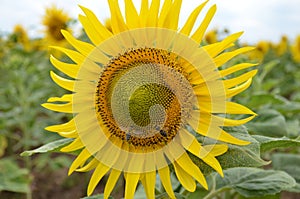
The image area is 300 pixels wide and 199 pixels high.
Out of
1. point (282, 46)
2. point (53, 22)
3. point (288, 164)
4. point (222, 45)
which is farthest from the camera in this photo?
point (282, 46)

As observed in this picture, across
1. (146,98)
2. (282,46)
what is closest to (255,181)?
(146,98)

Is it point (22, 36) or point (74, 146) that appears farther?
point (22, 36)

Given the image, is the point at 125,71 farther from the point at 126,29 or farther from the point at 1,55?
the point at 1,55

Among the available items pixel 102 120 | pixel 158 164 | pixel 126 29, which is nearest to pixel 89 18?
pixel 126 29

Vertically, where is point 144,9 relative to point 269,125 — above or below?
above

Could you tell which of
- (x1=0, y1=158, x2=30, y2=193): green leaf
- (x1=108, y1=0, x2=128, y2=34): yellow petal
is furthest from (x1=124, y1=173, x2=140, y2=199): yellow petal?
(x1=0, y1=158, x2=30, y2=193): green leaf

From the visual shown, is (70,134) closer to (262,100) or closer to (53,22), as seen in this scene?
(262,100)

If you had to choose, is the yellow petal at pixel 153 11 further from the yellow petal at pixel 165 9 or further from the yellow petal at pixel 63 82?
the yellow petal at pixel 63 82
